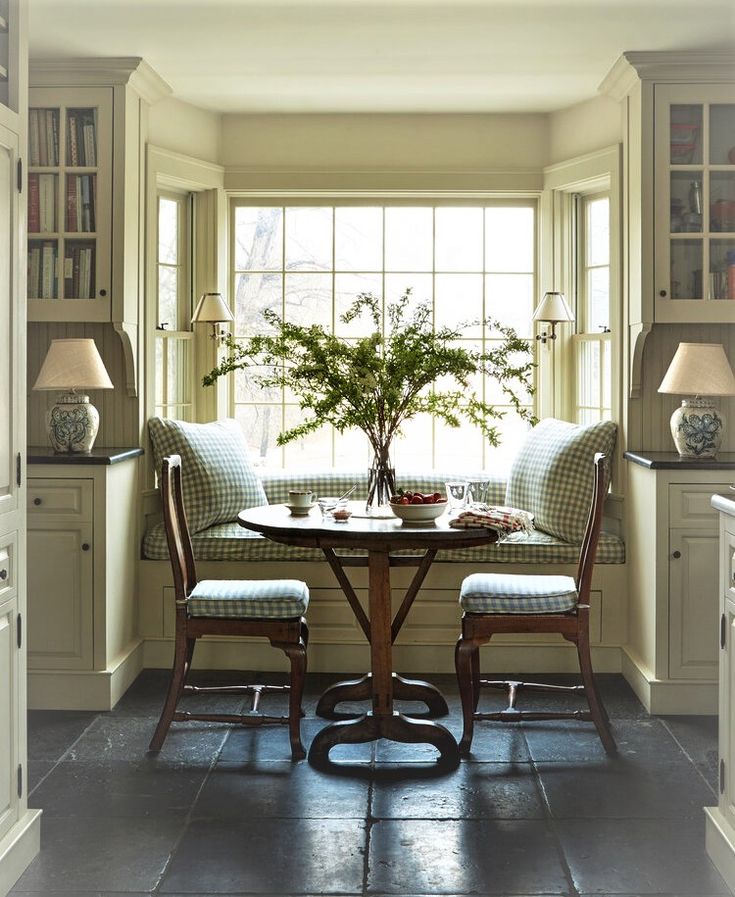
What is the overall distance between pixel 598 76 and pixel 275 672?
310 centimetres

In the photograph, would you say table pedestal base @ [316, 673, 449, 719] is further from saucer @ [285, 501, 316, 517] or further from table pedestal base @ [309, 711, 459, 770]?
saucer @ [285, 501, 316, 517]

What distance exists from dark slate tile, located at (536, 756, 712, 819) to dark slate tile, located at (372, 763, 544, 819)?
3.1 inches

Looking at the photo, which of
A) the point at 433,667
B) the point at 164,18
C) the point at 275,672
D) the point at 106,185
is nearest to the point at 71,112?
the point at 106,185

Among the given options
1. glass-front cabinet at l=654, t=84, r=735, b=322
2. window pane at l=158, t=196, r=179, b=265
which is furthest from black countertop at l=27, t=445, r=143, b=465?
glass-front cabinet at l=654, t=84, r=735, b=322

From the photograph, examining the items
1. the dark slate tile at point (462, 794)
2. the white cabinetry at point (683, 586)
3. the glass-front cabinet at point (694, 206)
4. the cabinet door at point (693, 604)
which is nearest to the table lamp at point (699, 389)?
the white cabinetry at point (683, 586)

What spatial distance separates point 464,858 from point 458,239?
3465mm

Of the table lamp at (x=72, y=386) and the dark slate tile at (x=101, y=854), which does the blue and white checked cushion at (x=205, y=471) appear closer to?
the table lamp at (x=72, y=386)

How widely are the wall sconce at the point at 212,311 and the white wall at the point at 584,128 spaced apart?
6.06 ft

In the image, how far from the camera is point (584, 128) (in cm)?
511

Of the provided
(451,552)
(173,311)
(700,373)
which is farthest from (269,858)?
(173,311)

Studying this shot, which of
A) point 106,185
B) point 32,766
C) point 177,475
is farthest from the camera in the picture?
point 106,185

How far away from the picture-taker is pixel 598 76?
4703 mm

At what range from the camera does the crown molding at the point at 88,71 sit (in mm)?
4488

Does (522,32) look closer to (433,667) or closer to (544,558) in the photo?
(544,558)
